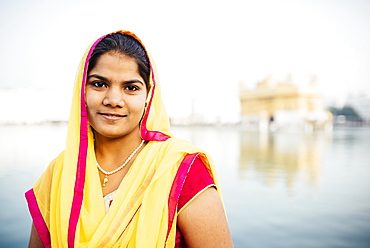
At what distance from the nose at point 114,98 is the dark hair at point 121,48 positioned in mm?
95

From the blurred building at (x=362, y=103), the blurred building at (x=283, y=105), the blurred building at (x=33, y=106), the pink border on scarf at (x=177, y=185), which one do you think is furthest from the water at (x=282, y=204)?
the blurred building at (x=362, y=103)

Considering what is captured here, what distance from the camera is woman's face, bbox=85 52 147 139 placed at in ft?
3.34

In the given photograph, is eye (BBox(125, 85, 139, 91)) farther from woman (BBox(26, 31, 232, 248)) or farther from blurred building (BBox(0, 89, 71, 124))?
blurred building (BBox(0, 89, 71, 124))

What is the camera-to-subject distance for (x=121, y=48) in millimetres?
1023

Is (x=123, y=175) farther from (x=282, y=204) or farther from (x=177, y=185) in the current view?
(x=282, y=204)

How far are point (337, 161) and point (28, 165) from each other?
602 centimetres

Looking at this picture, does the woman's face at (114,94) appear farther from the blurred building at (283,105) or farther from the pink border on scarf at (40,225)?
the blurred building at (283,105)

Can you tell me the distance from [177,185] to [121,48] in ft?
1.45

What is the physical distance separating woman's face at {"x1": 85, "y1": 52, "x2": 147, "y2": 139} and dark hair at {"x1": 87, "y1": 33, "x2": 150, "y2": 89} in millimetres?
12

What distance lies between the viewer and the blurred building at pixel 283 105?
3576 cm

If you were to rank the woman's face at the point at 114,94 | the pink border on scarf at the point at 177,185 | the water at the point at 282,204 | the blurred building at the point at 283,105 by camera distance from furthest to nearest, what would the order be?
the blurred building at the point at 283,105, the water at the point at 282,204, the woman's face at the point at 114,94, the pink border on scarf at the point at 177,185

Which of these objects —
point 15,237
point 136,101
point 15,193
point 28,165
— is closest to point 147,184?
point 136,101

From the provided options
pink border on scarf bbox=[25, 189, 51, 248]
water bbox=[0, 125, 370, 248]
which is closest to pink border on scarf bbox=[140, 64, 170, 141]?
pink border on scarf bbox=[25, 189, 51, 248]

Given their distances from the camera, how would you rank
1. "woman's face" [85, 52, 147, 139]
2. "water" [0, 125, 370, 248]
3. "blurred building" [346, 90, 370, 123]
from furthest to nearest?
1. "blurred building" [346, 90, 370, 123]
2. "water" [0, 125, 370, 248]
3. "woman's face" [85, 52, 147, 139]
